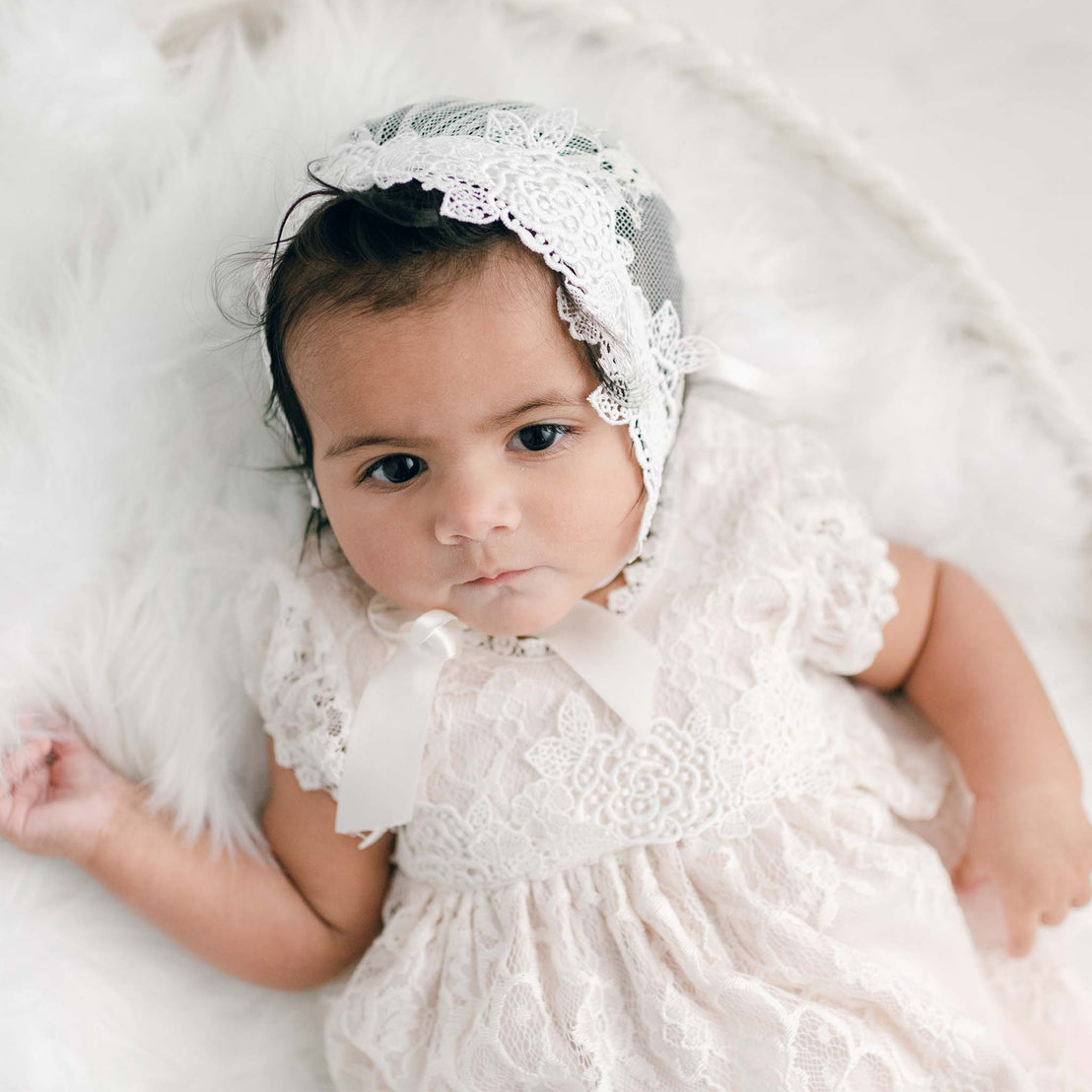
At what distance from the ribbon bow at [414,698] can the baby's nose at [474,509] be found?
0.53ft

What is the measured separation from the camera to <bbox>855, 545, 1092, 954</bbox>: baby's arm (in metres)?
1.26

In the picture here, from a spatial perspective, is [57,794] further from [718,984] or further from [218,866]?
[718,984]

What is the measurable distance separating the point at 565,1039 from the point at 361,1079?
0.26 m

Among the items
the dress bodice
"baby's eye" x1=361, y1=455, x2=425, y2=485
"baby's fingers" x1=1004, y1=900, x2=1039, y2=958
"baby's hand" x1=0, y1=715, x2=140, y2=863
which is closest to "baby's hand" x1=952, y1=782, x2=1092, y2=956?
"baby's fingers" x1=1004, y1=900, x2=1039, y2=958

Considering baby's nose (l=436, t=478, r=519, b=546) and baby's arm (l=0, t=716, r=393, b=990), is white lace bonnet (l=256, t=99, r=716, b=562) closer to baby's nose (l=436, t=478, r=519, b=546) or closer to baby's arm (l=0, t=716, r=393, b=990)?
baby's nose (l=436, t=478, r=519, b=546)

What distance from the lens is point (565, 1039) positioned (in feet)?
3.74

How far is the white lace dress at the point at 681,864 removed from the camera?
3.70 feet

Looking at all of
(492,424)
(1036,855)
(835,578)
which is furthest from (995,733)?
(492,424)

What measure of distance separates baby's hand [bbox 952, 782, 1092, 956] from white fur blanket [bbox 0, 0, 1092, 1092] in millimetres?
251

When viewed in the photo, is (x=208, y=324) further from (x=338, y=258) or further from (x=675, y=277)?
(x=675, y=277)

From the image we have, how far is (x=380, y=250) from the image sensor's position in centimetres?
100

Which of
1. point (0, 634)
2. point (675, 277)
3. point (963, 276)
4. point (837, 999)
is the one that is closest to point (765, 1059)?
point (837, 999)

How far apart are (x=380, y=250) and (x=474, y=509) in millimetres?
244

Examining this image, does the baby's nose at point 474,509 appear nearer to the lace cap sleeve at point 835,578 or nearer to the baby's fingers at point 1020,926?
the lace cap sleeve at point 835,578
